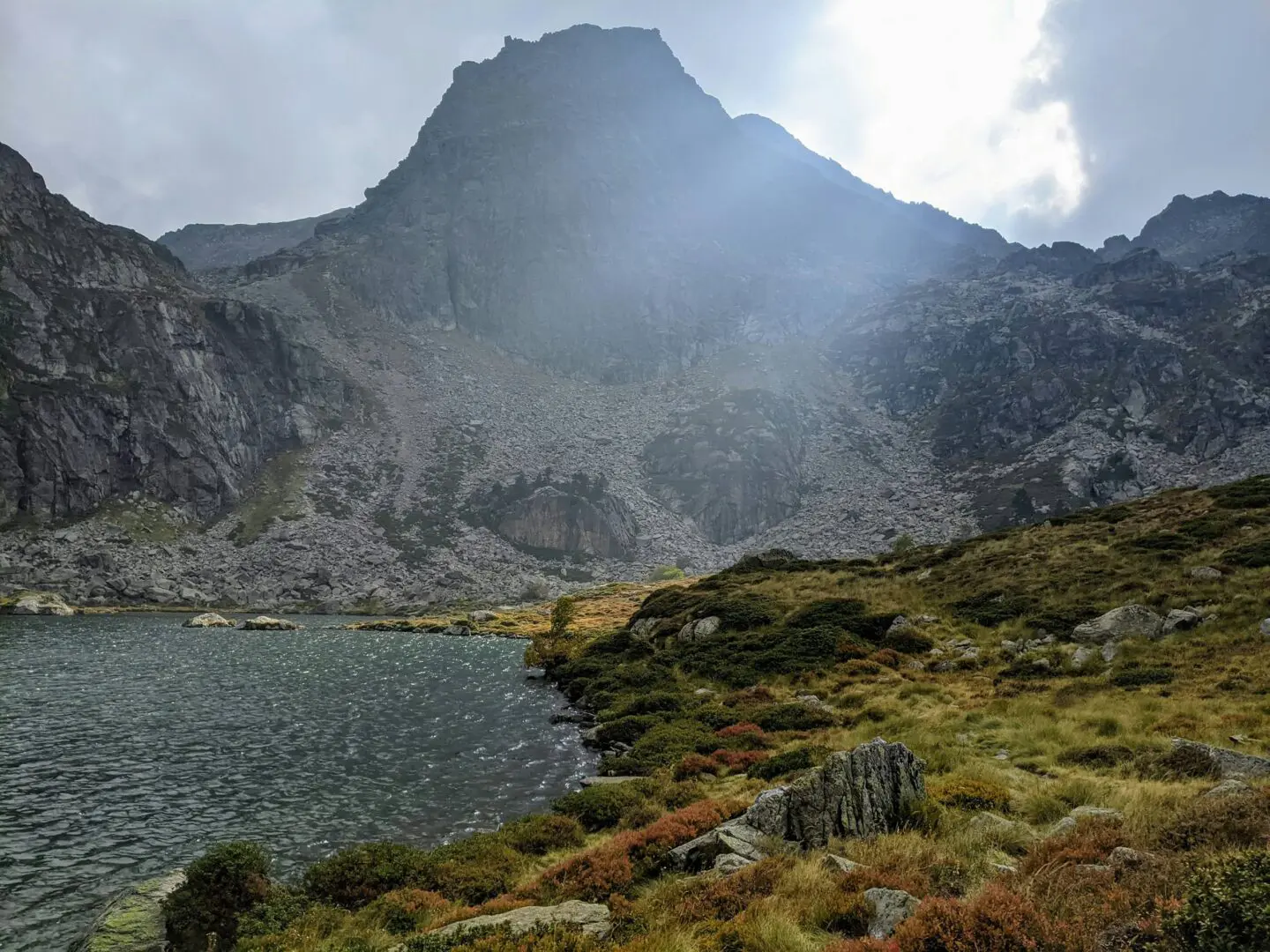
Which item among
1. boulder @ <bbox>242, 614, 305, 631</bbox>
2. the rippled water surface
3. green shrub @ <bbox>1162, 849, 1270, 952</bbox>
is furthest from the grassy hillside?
boulder @ <bbox>242, 614, 305, 631</bbox>

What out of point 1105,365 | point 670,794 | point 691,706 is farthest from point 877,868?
point 1105,365

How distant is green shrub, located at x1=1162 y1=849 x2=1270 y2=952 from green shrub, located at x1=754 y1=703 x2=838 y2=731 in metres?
22.1

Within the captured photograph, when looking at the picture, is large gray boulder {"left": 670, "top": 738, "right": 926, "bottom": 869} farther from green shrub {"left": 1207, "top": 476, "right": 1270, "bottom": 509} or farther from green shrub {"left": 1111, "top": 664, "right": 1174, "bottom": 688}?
green shrub {"left": 1207, "top": 476, "right": 1270, "bottom": 509}

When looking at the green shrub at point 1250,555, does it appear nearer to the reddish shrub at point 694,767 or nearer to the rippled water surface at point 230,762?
the reddish shrub at point 694,767

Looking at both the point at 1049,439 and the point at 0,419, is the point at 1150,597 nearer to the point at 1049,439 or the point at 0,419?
the point at 1049,439

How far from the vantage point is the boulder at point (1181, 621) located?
28828 millimetres

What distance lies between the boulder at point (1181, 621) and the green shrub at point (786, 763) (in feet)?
63.4

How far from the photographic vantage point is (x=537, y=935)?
1027 centimetres

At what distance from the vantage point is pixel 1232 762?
13.8 m

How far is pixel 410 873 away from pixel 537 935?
7.55 m

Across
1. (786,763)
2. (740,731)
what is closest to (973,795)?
(786,763)

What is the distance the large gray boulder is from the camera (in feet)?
45.9

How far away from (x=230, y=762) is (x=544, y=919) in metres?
21.5

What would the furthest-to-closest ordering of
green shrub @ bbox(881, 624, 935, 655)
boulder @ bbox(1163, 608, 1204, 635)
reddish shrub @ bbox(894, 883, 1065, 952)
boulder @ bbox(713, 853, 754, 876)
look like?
green shrub @ bbox(881, 624, 935, 655) < boulder @ bbox(1163, 608, 1204, 635) < boulder @ bbox(713, 853, 754, 876) < reddish shrub @ bbox(894, 883, 1065, 952)
